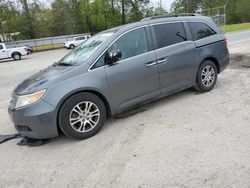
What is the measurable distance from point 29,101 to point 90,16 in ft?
147

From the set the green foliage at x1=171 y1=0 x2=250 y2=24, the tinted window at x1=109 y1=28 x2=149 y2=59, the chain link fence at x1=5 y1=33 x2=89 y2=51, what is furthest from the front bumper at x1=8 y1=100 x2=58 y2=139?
the green foliage at x1=171 y1=0 x2=250 y2=24

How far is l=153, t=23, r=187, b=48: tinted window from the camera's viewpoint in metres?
4.69

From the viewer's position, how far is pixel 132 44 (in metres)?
4.41

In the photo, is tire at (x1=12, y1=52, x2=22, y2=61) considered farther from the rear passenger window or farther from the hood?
the rear passenger window

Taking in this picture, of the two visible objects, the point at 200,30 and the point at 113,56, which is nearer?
the point at 113,56

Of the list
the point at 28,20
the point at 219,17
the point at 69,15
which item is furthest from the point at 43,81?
the point at 69,15

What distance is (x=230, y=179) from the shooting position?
8.67ft

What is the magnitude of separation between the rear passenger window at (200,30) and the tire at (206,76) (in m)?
0.58

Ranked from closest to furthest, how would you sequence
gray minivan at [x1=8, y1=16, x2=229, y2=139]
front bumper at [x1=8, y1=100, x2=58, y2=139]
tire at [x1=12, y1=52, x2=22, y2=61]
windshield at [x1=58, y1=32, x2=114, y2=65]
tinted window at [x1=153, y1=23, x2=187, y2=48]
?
1. front bumper at [x1=8, y1=100, x2=58, y2=139]
2. gray minivan at [x1=8, y1=16, x2=229, y2=139]
3. windshield at [x1=58, y1=32, x2=114, y2=65]
4. tinted window at [x1=153, y1=23, x2=187, y2=48]
5. tire at [x1=12, y1=52, x2=22, y2=61]

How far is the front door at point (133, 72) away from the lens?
4.14m

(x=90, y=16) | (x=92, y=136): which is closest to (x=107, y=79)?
(x=92, y=136)

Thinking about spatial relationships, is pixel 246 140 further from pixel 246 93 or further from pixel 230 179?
pixel 246 93

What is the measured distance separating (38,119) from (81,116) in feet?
2.14

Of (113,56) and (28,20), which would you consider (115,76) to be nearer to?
(113,56)
